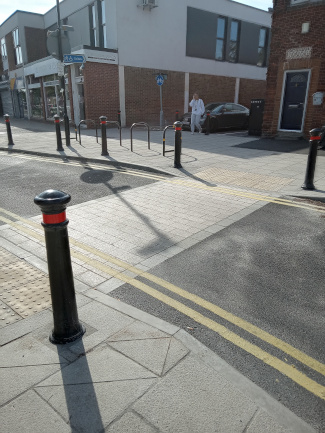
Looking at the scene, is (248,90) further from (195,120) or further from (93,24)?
(195,120)

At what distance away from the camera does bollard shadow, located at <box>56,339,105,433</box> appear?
6.30 ft

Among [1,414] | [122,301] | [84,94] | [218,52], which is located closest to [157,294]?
[122,301]

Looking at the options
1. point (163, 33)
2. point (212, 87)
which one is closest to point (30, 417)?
point (163, 33)

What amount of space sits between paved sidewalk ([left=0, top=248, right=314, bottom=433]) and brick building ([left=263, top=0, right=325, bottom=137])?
13.1 metres

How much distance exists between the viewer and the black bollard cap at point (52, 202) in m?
2.28

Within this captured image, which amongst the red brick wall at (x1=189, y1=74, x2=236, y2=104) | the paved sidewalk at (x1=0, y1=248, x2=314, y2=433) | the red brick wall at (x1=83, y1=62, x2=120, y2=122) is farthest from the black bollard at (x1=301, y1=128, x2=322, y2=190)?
the red brick wall at (x1=189, y1=74, x2=236, y2=104)

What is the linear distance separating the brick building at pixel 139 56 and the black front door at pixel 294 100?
29.8 ft

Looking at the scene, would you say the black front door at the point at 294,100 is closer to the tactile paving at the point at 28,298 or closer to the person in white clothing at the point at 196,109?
the person in white clothing at the point at 196,109

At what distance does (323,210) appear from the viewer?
19.0ft

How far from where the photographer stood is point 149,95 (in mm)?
23250

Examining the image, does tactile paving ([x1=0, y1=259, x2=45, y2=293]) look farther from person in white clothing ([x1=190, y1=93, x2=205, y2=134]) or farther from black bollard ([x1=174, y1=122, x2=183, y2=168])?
person in white clothing ([x1=190, y1=93, x2=205, y2=134])

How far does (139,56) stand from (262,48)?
13106mm

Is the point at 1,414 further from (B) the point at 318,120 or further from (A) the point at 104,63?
(A) the point at 104,63

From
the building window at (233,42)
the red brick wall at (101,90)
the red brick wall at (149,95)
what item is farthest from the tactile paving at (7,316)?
the building window at (233,42)
